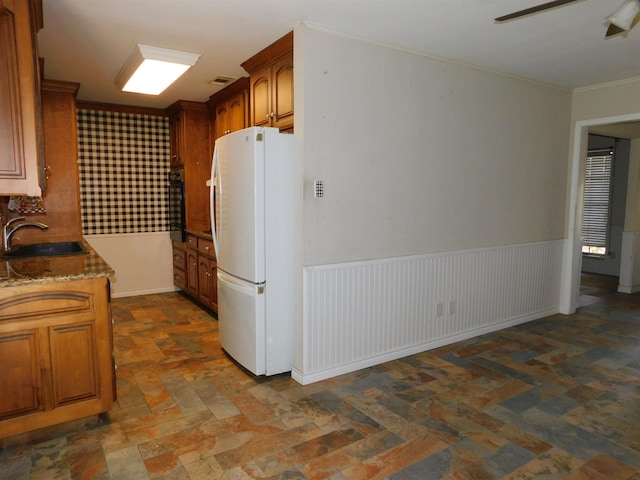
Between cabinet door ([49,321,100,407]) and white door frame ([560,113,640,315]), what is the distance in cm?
451

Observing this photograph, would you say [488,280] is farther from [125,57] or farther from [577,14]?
[125,57]

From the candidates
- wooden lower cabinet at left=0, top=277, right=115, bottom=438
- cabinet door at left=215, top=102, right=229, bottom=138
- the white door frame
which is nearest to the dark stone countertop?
wooden lower cabinet at left=0, top=277, right=115, bottom=438

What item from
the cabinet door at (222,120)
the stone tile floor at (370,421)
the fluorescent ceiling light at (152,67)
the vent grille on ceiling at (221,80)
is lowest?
the stone tile floor at (370,421)

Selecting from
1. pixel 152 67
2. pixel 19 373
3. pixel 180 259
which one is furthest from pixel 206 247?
pixel 19 373

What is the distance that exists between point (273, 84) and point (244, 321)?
174cm

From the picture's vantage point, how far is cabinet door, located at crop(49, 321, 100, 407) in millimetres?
2322

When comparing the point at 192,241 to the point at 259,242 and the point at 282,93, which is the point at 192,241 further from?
the point at 282,93

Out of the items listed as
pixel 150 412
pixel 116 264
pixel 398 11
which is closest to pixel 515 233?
pixel 398 11

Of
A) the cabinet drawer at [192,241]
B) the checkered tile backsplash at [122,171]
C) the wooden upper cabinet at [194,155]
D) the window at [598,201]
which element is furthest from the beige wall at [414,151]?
the checkered tile backsplash at [122,171]

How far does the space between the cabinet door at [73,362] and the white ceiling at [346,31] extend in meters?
1.83

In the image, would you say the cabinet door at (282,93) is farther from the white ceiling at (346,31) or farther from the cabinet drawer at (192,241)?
the cabinet drawer at (192,241)

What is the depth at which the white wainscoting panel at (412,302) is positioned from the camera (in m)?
3.09

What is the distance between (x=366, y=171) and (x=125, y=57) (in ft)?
6.93

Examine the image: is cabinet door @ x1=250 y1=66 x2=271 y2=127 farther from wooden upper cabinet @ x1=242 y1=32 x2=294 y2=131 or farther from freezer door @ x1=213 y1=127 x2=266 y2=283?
freezer door @ x1=213 y1=127 x2=266 y2=283
